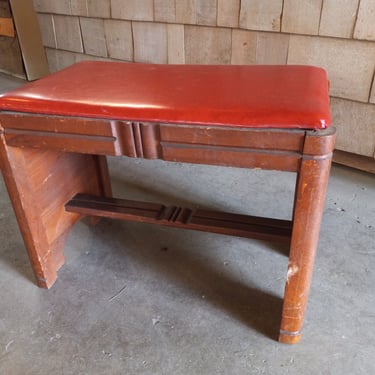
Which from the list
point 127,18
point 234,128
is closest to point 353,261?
point 234,128

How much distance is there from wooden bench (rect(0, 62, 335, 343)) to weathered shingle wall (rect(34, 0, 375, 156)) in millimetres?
554

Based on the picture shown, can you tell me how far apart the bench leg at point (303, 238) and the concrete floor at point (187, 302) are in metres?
0.08

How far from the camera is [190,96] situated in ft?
2.59

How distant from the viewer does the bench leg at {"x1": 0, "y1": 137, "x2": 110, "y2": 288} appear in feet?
3.05

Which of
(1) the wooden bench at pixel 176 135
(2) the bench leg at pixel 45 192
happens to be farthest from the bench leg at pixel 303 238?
(2) the bench leg at pixel 45 192

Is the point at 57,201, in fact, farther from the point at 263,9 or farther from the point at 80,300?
the point at 263,9

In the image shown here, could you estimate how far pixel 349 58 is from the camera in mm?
1425

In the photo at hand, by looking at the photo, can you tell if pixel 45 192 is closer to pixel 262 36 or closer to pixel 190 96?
pixel 190 96

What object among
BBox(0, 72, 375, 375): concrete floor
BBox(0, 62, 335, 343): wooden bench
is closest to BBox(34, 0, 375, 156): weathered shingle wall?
BBox(0, 72, 375, 375): concrete floor

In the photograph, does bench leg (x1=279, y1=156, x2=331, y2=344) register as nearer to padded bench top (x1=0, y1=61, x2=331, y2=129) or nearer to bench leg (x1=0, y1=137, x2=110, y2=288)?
padded bench top (x1=0, y1=61, x2=331, y2=129)

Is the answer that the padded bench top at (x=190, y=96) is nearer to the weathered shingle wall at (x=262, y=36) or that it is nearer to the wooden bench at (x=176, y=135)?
the wooden bench at (x=176, y=135)

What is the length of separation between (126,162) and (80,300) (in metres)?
0.82

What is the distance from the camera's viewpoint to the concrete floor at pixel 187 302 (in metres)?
0.88

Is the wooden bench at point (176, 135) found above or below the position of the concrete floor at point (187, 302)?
above
